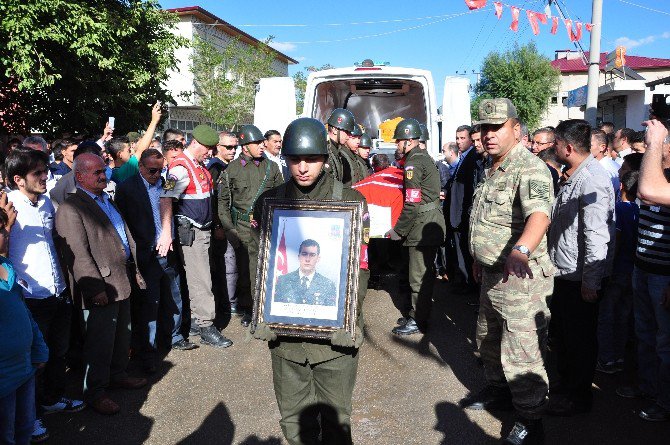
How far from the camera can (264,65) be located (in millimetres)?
34719

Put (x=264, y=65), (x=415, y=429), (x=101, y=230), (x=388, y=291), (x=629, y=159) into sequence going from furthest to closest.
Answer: (x=264, y=65), (x=388, y=291), (x=629, y=159), (x=101, y=230), (x=415, y=429)

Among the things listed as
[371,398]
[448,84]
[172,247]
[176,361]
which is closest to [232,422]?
[371,398]

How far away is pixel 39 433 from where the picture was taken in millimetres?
3840

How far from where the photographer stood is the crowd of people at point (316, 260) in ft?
9.71

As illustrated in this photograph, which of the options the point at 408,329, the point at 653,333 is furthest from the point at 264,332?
the point at 408,329

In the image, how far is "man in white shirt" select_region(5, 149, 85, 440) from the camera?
3.83 metres

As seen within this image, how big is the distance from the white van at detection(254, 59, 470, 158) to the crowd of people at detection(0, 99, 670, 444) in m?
2.60

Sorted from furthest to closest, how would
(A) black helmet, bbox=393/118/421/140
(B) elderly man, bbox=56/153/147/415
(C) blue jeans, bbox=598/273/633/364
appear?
(A) black helmet, bbox=393/118/421/140 → (C) blue jeans, bbox=598/273/633/364 → (B) elderly man, bbox=56/153/147/415

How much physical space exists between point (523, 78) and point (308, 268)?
4914 cm

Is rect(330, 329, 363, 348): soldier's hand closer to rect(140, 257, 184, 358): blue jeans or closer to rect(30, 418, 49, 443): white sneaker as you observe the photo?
rect(30, 418, 49, 443): white sneaker

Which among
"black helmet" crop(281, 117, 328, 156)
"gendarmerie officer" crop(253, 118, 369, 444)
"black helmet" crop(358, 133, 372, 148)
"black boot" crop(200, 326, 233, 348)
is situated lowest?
"black boot" crop(200, 326, 233, 348)

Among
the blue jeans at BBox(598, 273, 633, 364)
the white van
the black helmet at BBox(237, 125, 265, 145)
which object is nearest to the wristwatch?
the blue jeans at BBox(598, 273, 633, 364)

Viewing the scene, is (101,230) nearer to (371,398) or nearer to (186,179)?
(186,179)

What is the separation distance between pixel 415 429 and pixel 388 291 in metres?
3.96
